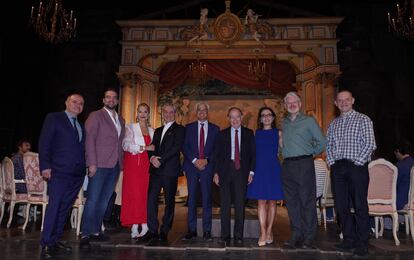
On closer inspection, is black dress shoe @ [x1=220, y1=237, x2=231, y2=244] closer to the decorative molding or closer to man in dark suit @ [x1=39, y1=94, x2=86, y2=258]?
man in dark suit @ [x1=39, y1=94, x2=86, y2=258]

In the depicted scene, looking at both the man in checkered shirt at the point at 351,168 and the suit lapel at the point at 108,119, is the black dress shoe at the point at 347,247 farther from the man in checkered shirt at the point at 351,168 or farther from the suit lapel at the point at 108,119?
the suit lapel at the point at 108,119

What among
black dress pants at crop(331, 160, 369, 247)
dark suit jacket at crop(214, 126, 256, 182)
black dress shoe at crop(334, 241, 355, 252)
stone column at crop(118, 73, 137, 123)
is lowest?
black dress shoe at crop(334, 241, 355, 252)

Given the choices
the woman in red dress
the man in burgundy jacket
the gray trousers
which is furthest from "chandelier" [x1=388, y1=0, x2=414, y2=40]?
the man in burgundy jacket

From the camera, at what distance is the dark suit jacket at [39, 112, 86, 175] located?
333cm

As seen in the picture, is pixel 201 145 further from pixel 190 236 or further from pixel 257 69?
pixel 257 69

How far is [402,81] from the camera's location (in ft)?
29.7

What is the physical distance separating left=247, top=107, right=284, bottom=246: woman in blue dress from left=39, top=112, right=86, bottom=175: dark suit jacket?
186 cm

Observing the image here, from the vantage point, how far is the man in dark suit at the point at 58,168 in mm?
3301

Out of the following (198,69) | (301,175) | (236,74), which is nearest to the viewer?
(301,175)

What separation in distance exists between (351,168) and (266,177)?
0.87 metres

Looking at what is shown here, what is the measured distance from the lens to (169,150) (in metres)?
3.91

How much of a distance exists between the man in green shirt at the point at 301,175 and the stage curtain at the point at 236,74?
6.33 meters

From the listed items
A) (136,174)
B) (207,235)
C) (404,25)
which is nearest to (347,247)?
(207,235)

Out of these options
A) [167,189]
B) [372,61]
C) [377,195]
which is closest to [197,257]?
[167,189]
